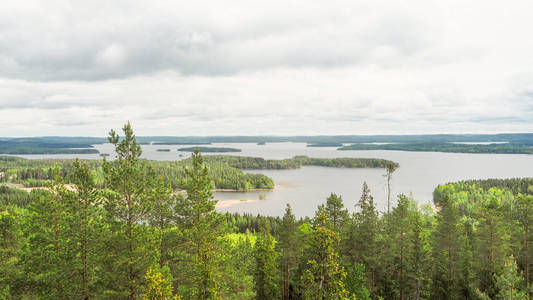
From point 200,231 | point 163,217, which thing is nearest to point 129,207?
point 200,231

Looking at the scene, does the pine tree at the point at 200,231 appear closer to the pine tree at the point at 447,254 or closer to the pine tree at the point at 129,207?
the pine tree at the point at 129,207

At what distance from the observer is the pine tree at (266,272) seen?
27812 mm

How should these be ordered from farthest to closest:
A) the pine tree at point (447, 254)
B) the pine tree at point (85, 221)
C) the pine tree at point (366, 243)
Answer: the pine tree at point (447, 254), the pine tree at point (366, 243), the pine tree at point (85, 221)

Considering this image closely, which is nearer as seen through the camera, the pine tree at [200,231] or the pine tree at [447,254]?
the pine tree at [200,231]

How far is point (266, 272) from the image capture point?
91.1 feet

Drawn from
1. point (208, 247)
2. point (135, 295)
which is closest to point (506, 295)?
point (208, 247)

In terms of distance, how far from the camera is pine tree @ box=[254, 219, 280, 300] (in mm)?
27812

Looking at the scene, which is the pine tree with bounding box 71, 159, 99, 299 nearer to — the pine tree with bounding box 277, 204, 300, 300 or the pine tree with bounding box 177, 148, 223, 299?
the pine tree with bounding box 177, 148, 223, 299

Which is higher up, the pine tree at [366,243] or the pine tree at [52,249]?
the pine tree at [52,249]

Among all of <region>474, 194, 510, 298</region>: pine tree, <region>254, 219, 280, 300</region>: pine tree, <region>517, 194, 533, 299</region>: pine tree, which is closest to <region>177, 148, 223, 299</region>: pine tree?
<region>254, 219, 280, 300</region>: pine tree

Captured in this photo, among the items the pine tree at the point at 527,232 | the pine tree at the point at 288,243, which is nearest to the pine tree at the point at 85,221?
the pine tree at the point at 288,243

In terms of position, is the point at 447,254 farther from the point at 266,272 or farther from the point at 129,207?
the point at 129,207

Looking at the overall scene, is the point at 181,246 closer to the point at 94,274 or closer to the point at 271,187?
the point at 94,274

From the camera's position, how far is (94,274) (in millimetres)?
17859
